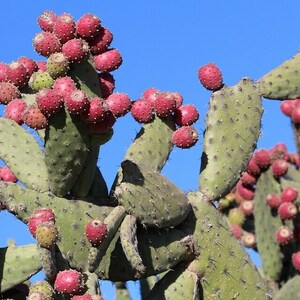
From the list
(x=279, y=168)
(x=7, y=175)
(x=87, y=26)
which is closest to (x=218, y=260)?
(x=7, y=175)

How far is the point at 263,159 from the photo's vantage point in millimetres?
6441

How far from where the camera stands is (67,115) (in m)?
2.91

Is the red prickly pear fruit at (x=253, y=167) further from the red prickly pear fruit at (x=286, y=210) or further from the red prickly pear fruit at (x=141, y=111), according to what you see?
the red prickly pear fruit at (x=141, y=111)

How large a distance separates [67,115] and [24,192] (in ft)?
1.51

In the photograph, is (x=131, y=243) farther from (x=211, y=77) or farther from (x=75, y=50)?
(x=211, y=77)

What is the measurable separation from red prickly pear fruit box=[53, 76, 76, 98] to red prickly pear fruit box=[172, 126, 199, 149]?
80cm

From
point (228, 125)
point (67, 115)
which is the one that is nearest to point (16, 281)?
point (67, 115)

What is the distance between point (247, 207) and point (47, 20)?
4.05 meters

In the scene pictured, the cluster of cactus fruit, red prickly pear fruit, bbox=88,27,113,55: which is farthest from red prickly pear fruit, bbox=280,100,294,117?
red prickly pear fruit, bbox=88,27,113,55

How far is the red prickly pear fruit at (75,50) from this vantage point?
3.10 m

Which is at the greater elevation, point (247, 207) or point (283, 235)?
point (247, 207)

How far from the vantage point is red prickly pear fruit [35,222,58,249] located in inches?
109

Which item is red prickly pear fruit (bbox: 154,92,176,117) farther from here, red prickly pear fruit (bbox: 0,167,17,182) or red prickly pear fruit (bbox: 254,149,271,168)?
red prickly pear fruit (bbox: 254,149,271,168)

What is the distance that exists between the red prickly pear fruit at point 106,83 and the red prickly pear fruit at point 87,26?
22 centimetres
